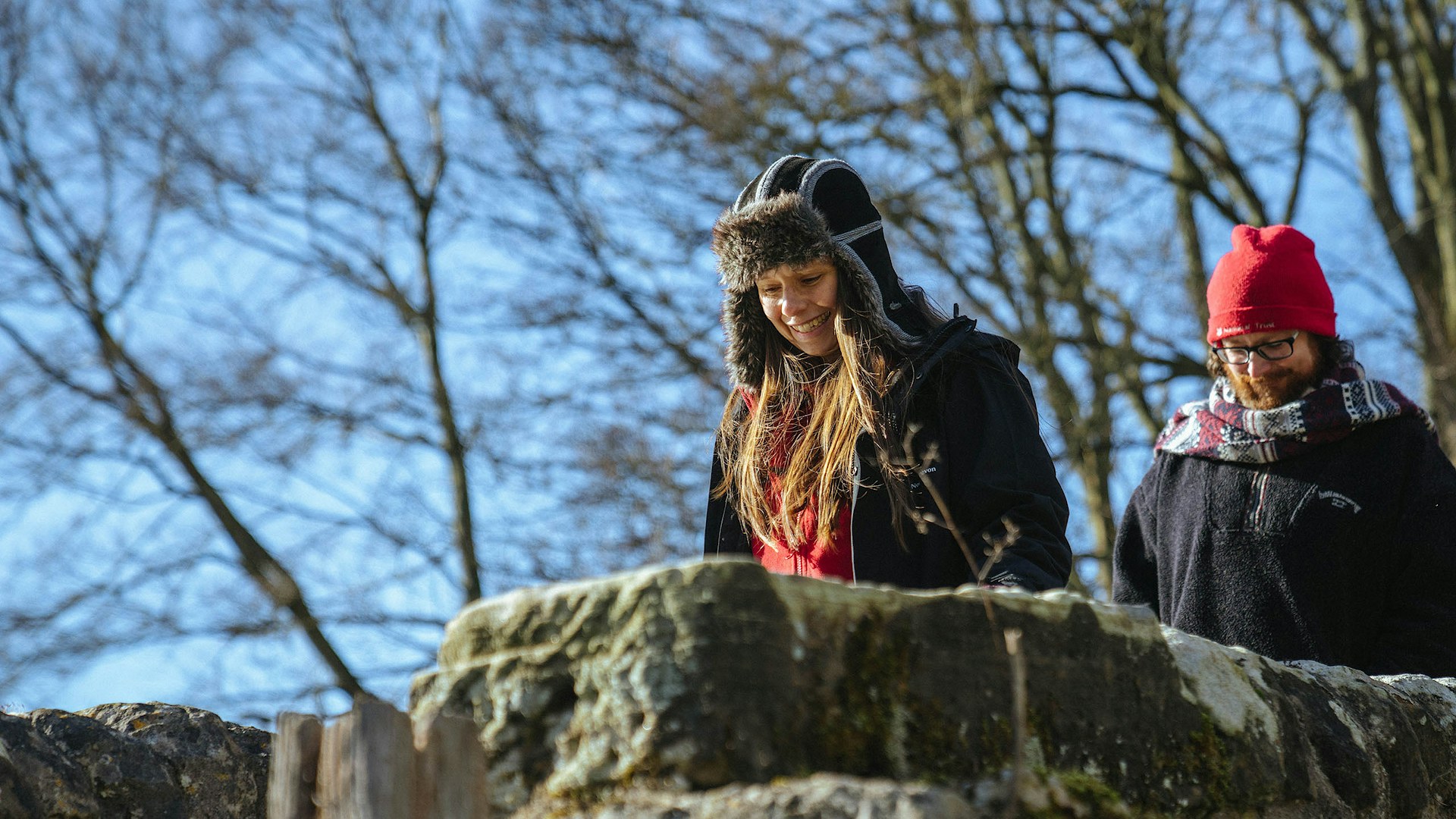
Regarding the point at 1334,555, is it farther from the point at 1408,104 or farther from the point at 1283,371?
the point at 1408,104

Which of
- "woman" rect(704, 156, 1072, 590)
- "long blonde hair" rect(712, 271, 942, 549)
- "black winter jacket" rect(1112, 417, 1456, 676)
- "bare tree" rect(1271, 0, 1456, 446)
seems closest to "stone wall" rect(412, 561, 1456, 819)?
"woman" rect(704, 156, 1072, 590)

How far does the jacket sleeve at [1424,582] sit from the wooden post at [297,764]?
229 cm

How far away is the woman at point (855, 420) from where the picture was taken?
2.67m

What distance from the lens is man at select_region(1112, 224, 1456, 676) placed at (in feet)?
10.5

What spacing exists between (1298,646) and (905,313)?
117 centimetres

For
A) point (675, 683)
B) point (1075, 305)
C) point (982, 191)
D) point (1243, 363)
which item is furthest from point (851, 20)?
point (675, 683)

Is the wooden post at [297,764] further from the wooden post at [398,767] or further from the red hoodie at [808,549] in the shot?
the red hoodie at [808,549]

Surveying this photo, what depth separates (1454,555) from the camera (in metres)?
3.11

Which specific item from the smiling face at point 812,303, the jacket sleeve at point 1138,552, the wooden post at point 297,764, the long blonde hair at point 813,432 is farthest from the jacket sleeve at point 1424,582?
the wooden post at point 297,764

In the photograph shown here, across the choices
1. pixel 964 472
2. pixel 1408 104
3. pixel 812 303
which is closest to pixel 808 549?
pixel 964 472

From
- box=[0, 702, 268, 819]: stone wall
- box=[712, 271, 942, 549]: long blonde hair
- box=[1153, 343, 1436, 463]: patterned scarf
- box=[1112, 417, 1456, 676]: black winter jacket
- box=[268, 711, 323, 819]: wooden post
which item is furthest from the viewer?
box=[1153, 343, 1436, 463]: patterned scarf

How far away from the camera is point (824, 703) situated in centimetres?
179

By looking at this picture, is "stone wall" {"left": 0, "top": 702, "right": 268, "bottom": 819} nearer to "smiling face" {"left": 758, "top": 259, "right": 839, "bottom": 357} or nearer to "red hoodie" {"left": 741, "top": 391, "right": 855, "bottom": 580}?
"red hoodie" {"left": 741, "top": 391, "right": 855, "bottom": 580}

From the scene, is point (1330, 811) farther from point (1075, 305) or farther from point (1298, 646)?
point (1075, 305)
